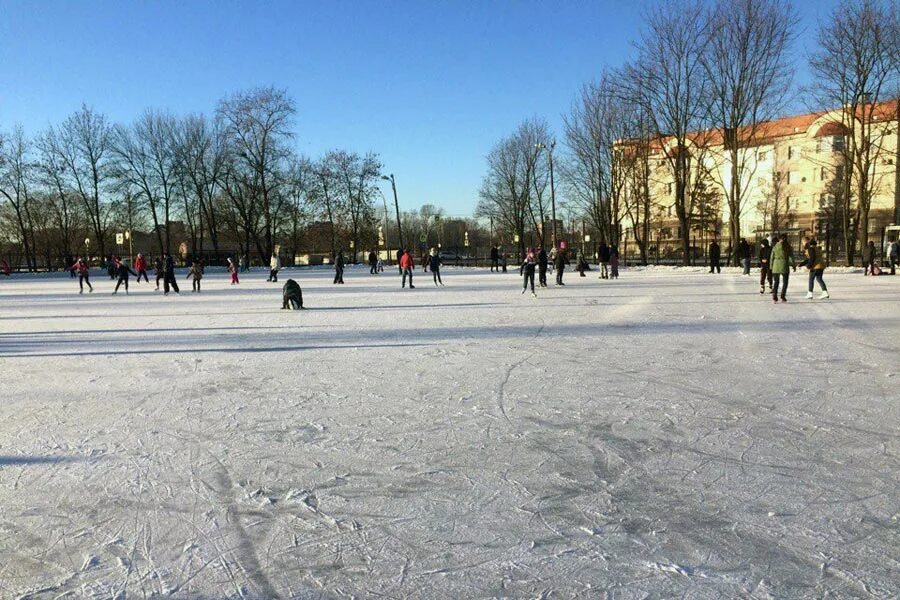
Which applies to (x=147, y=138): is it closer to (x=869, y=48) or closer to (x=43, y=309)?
(x=43, y=309)

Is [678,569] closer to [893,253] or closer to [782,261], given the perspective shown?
[782,261]

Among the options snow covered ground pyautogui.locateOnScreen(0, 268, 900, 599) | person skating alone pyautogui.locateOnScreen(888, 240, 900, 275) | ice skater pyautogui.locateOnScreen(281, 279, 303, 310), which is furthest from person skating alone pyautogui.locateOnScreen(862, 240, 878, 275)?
ice skater pyautogui.locateOnScreen(281, 279, 303, 310)

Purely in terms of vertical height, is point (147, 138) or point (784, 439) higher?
point (147, 138)

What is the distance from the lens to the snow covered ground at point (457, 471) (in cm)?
250

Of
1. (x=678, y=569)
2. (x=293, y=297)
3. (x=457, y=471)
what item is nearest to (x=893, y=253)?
(x=293, y=297)

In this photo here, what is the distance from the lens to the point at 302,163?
4888 cm

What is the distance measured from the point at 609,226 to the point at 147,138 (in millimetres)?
34297

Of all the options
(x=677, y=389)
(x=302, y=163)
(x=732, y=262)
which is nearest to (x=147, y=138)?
(x=302, y=163)

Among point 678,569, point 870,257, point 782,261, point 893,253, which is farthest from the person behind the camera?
Result: point 893,253

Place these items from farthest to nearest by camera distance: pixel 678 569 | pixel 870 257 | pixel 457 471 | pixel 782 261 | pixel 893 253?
1. pixel 893 253
2. pixel 870 257
3. pixel 782 261
4. pixel 457 471
5. pixel 678 569

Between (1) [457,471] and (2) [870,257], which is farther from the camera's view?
(2) [870,257]

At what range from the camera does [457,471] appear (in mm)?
3613

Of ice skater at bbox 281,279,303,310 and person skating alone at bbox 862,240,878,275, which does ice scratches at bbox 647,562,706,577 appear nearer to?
ice skater at bbox 281,279,303,310

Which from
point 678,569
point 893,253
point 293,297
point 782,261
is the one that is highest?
point 782,261
